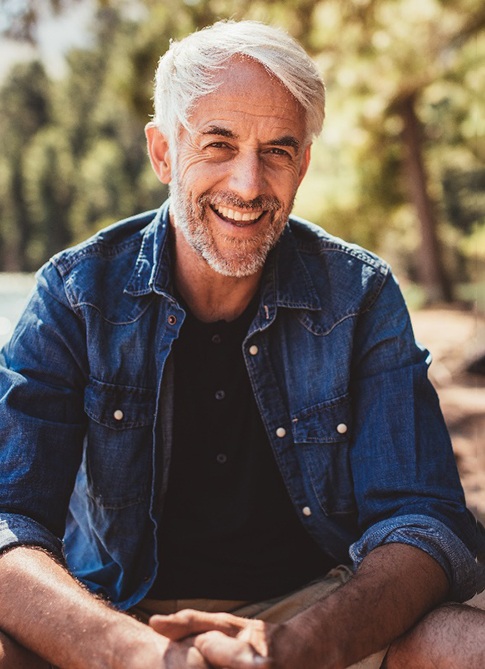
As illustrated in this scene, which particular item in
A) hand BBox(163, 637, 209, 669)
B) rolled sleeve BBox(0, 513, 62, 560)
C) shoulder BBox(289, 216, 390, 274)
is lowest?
hand BBox(163, 637, 209, 669)


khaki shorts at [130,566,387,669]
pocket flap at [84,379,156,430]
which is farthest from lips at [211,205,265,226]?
khaki shorts at [130,566,387,669]

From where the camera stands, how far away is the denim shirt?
1776 millimetres

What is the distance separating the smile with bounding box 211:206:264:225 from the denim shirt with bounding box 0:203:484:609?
19cm

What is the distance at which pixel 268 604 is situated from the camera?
1.94 meters

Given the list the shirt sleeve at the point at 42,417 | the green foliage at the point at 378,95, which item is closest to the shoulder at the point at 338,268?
the shirt sleeve at the point at 42,417

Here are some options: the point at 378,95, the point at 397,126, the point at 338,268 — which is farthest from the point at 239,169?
the point at 397,126

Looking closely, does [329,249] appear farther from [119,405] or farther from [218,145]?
[119,405]

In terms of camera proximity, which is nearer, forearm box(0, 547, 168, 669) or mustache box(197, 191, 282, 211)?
forearm box(0, 547, 168, 669)

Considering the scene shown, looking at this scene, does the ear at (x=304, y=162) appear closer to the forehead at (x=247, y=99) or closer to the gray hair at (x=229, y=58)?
the gray hair at (x=229, y=58)

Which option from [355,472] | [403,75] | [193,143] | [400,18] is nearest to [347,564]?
[355,472]

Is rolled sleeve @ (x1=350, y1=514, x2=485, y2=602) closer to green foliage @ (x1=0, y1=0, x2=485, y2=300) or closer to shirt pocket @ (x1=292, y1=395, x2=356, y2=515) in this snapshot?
shirt pocket @ (x1=292, y1=395, x2=356, y2=515)

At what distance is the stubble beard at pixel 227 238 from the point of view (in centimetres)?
194

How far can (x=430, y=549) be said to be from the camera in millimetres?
1600

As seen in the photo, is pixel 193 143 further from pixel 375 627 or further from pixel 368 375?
pixel 375 627
